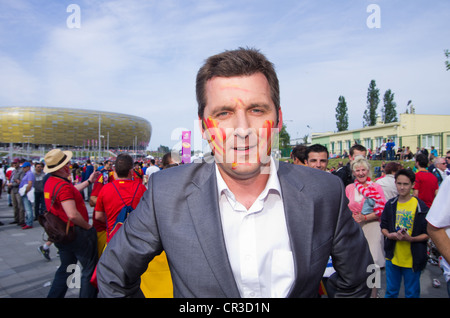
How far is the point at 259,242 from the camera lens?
1406 mm

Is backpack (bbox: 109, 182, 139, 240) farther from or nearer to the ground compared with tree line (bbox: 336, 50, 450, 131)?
nearer to the ground

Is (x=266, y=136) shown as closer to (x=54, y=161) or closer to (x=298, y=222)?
(x=298, y=222)

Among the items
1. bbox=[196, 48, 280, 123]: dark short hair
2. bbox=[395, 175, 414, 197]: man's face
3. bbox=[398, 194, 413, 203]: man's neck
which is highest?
bbox=[196, 48, 280, 123]: dark short hair

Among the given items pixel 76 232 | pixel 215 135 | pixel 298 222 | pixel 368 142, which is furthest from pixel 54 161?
pixel 368 142

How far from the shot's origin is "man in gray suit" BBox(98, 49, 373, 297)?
1.29 meters

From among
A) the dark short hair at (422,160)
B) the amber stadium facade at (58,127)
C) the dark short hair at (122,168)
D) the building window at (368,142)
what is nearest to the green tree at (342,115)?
the building window at (368,142)

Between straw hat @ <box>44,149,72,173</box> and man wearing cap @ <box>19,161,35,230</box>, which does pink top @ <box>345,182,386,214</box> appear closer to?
straw hat @ <box>44,149,72,173</box>

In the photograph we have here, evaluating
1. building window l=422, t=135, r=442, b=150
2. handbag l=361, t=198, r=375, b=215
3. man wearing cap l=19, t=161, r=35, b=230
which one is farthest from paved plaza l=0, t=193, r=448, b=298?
building window l=422, t=135, r=442, b=150

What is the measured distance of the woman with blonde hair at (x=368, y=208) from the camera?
4078 mm

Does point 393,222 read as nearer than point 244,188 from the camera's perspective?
No

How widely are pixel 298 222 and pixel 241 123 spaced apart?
1.73 ft

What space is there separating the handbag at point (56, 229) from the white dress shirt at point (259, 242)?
3.14 meters

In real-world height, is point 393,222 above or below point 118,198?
below

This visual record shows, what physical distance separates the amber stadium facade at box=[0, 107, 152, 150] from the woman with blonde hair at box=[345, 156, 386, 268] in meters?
102
